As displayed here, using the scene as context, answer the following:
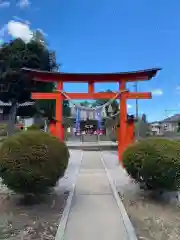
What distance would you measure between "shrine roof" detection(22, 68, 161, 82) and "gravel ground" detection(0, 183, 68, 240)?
8.40 m

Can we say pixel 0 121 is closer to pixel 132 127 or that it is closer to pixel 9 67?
pixel 9 67

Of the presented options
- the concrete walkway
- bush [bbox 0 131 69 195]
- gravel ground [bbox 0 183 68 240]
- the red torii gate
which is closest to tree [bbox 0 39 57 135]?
the red torii gate

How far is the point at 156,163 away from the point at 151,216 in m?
1.14

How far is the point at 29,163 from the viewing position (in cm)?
656

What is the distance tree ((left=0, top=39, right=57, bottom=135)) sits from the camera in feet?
108

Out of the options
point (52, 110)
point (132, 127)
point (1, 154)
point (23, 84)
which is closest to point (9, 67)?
point (23, 84)

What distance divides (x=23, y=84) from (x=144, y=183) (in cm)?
2713

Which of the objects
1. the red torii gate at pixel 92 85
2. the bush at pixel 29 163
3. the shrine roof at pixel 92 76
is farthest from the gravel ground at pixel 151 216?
the shrine roof at pixel 92 76

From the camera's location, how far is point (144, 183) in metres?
7.85

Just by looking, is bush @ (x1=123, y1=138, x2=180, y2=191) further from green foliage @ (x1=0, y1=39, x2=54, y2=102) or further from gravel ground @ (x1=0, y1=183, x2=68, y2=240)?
green foliage @ (x1=0, y1=39, x2=54, y2=102)

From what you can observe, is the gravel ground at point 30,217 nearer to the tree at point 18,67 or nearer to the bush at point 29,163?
the bush at point 29,163

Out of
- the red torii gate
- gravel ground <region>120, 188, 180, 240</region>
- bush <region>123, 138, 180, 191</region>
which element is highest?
the red torii gate

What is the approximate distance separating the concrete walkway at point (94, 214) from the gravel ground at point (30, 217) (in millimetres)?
296

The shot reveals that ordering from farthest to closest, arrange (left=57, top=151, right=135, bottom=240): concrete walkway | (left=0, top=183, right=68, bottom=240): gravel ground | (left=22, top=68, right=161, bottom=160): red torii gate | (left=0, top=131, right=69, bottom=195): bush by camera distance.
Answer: (left=22, top=68, right=161, bottom=160): red torii gate → (left=0, top=131, right=69, bottom=195): bush → (left=0, top=183, right=68, bottom=240): gravel ground → (left=57, top=151, right=135, bottom=240): concrete walkway
